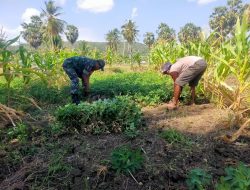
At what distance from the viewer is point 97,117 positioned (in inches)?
164

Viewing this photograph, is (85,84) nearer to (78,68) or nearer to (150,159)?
(78,68)

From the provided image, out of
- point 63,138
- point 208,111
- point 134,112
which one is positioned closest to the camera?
point 63,138

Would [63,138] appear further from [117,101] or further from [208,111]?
[208,111]

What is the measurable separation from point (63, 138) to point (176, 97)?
95.8 inches

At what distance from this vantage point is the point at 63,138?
4.13 meters

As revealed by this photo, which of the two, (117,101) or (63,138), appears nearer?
(63,138)

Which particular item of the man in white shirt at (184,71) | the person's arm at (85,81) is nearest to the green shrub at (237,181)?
the man in white shirt at (184,71)

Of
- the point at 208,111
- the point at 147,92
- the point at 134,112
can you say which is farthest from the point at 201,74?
the point at 134,112

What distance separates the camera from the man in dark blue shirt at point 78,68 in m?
6.10

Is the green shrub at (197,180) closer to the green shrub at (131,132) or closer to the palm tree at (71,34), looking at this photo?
the green shrub at (131,132)

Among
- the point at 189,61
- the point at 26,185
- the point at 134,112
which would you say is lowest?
the point at 26,185

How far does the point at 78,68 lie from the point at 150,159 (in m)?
3.35

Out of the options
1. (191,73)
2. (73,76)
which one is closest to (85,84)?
(73,76)

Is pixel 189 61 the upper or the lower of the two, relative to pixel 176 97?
upper
